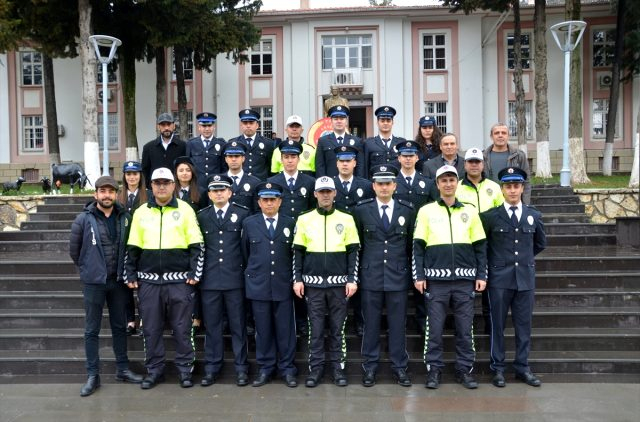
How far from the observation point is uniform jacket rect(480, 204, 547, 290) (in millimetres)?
5613

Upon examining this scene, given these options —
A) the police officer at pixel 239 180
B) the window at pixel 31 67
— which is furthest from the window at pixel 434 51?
the police officer at pixel 239 180

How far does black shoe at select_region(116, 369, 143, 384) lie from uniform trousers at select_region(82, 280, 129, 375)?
0.17 feet

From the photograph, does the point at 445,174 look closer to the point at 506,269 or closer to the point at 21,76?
the point at 506,269

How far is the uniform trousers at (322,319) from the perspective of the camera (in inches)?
221

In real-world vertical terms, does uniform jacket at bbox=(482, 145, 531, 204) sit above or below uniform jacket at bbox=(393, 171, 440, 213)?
above

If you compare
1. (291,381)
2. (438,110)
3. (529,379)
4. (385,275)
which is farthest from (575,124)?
(291,381)

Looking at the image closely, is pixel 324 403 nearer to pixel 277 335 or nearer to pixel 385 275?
pixel 277 335

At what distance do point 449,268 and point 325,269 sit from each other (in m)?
1.22

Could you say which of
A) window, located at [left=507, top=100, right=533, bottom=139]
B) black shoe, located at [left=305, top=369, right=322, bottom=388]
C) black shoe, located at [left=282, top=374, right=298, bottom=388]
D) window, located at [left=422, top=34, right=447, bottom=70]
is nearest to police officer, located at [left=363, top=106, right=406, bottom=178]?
black shoe, located at [left=305, top=369, right=322, bottom=388]

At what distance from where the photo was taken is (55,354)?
6.23m

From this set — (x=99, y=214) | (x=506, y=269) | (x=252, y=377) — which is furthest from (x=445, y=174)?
(x=99, y=214)

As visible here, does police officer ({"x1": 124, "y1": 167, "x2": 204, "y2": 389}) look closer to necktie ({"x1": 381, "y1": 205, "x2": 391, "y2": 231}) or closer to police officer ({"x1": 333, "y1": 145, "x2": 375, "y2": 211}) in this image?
police officer ({"x1": 333, "y1": 145, "x2": 375, "y2": 211})

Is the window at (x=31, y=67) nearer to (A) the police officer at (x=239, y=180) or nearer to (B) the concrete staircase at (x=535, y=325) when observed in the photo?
(B) the concrete staircase at (x=535, y=325)

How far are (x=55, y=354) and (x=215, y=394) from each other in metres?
2.11
